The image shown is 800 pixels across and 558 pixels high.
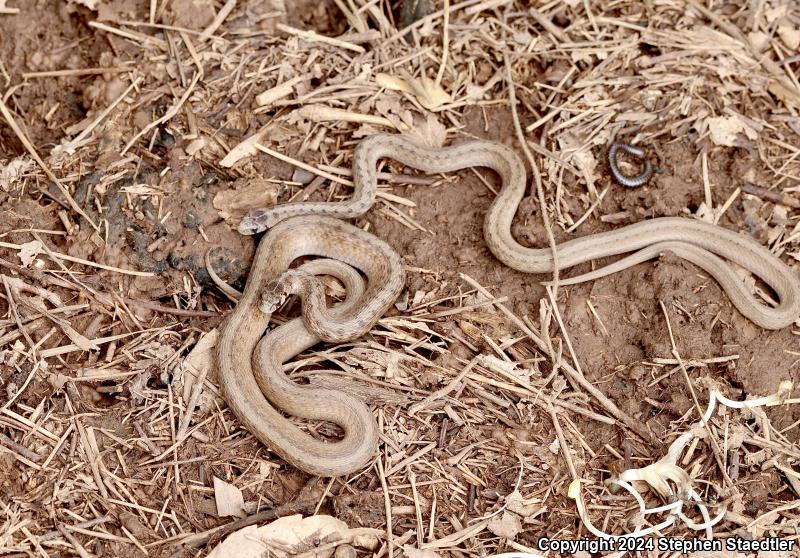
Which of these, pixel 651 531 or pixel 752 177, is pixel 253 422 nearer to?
pixel 651 531

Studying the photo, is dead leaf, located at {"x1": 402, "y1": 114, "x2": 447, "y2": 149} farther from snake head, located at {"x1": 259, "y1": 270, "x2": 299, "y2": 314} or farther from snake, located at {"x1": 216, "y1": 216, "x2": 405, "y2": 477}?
snake head, located at {"x1": 259, "y1": 270, "x2": 299, "y2": 314}

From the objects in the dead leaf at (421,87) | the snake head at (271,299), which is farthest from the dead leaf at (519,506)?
the dead leaf at (421,87)

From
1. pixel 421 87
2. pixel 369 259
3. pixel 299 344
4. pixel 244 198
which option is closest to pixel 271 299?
pixel 299 344

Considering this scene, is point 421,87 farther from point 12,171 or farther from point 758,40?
point 12,171

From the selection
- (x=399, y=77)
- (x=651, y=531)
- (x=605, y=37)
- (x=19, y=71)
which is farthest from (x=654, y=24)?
(x=19, y=71)

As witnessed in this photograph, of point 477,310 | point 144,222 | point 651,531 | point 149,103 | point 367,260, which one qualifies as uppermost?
point 149,103

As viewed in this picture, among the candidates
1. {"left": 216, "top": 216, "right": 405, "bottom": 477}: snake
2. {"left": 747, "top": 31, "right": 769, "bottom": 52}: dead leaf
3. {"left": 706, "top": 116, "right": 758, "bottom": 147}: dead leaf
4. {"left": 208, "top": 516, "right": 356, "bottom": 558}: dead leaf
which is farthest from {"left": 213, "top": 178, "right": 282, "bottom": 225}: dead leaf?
{"left": 747, "top": 31, "right": 769, "bottom": 52}: dead leaf
